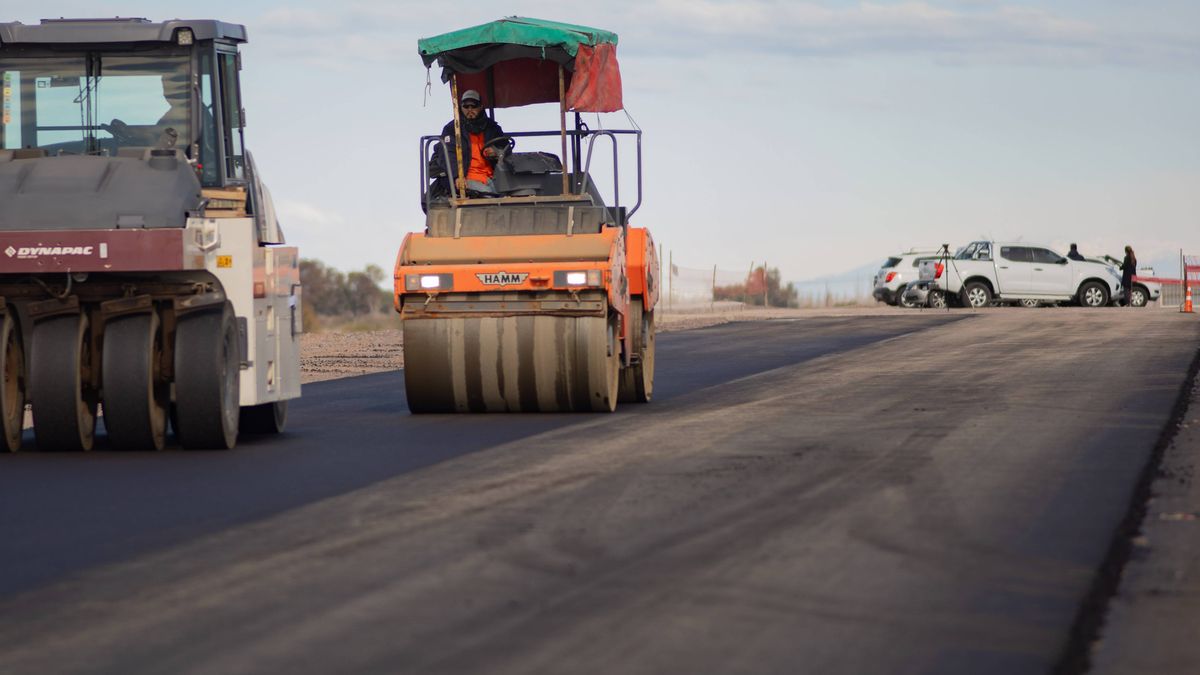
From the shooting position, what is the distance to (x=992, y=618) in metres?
6.26

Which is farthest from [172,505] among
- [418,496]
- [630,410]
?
[630,410]

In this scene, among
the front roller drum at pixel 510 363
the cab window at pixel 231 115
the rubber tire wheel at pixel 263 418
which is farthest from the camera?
the front roller drum at pixel 510 363

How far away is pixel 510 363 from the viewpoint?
48.5ft

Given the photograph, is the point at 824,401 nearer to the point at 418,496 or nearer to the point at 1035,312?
the point at 418,496

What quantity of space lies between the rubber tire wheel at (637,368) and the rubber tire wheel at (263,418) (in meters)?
3.62

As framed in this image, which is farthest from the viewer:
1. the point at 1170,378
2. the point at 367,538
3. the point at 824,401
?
the point at 1170,378

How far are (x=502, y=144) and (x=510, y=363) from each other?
8.91 ft

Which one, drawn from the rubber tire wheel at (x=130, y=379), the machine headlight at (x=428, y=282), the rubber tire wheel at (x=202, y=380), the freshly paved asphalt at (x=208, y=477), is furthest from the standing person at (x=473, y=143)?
the rubber tire wheel at (x=130, y=379)

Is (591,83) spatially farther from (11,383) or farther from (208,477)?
(208,477)

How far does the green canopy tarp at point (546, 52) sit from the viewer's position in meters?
15.9

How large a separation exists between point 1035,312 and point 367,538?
31299mm

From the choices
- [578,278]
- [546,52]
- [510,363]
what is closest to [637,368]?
[510,363]

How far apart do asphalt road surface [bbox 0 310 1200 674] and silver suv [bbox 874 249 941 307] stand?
29.8m

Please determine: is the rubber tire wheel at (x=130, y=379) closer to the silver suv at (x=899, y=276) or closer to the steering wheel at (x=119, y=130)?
the steering wheel at (x=119, y=130)
